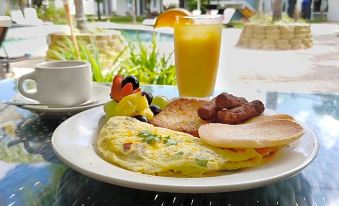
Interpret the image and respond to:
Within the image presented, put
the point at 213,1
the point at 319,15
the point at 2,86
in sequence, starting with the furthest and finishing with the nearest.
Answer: the point at 213,1 → the point at 319,15 → the point at 2,86

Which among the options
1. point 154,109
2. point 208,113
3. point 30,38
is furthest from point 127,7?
point 208,113

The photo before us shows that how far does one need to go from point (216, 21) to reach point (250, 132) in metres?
0.52

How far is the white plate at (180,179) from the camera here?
0.42 meters

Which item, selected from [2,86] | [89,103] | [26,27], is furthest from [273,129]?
[26,27]

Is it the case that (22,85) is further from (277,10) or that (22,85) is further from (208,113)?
(277,10)

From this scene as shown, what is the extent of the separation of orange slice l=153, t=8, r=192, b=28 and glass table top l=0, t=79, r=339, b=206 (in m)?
0.43

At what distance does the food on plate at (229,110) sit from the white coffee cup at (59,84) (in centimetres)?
29

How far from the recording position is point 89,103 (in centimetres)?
83

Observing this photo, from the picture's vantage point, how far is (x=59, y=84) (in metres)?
0.82

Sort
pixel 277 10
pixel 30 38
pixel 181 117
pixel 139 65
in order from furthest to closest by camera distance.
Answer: pixel 30 38
pixel 277 10
pixel 139 65
pixel 181 117

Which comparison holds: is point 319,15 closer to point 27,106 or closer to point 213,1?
point 213,1

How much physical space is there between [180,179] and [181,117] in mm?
255

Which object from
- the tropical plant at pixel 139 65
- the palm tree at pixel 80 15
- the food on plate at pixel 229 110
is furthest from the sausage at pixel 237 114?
the palm tree at pixel 80 15

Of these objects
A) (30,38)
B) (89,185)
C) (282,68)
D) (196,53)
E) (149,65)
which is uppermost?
(196,53)
